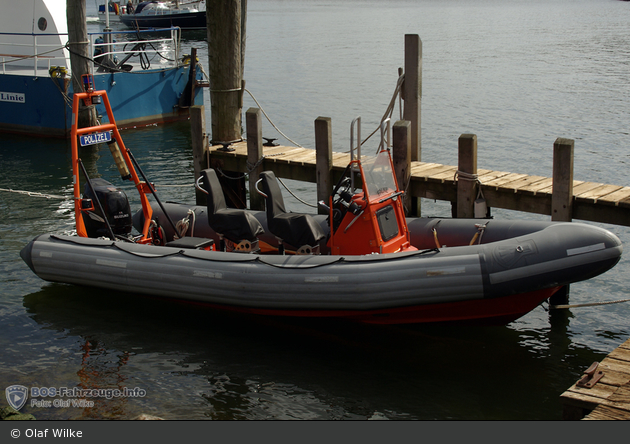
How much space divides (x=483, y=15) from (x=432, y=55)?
2714 cm

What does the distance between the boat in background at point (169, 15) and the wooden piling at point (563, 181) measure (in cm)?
4448

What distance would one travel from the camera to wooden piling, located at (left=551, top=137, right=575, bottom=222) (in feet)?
22.5

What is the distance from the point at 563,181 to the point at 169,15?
46.3m

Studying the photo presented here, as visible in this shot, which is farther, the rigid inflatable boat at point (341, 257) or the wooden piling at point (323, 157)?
the wooden piling at point (323, 157)

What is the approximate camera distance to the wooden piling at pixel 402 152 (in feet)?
25.4

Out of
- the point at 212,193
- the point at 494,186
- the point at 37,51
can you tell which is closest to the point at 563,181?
the point at 494,186

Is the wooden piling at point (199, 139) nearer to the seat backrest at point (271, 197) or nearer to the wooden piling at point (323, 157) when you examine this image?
the wooden piling at point (323, 157)

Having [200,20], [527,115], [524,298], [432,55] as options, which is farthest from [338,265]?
[200,20]

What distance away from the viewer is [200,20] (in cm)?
4909

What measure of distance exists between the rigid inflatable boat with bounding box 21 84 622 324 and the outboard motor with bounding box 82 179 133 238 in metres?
0.01

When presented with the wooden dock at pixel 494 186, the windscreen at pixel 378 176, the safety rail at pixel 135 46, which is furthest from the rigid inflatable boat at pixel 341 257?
the safety rail at pixel 135 46

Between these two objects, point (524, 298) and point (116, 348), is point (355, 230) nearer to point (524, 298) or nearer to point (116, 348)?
point (524, 298)

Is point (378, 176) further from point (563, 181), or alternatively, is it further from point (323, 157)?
→ point (563, 181)

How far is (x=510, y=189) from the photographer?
7.31 m
